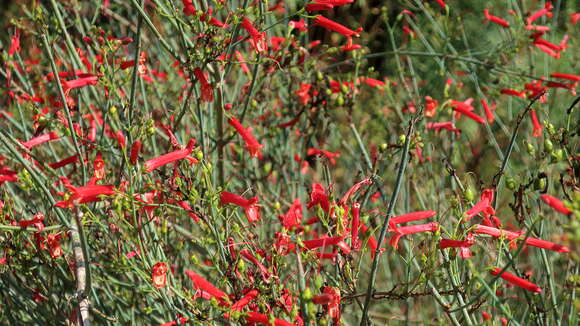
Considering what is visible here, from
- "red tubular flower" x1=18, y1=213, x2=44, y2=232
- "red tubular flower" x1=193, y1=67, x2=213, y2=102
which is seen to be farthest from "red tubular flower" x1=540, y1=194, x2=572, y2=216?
"red tubular flower" x1=18, y1=213, x2=44, y2=232

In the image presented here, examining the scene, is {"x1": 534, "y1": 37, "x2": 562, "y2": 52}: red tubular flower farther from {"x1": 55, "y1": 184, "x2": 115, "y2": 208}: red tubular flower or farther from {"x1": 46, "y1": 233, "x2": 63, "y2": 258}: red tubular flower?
{"x1": 46, "y1": 233, "x2": 63, "y2": 258}: red tubular flower

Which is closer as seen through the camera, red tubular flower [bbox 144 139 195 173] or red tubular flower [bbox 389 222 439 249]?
red tubular flower [bbox 389 222 439 249]

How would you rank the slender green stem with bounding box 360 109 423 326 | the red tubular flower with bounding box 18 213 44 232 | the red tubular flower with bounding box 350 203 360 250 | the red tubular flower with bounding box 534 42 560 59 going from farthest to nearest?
1. the red tubular flower with bounding box 534 42 560 59
2. the red tubular flower with bounding box 18 213 44 232
3. the red tubular flower with bounding box 350 203 360 250
4. the slender green stem with bounding box 360 109 423 326

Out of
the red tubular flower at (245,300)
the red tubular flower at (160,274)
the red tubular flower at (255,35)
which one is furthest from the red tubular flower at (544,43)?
the red tubular flower at (160,274)

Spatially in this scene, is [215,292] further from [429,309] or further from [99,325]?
[429,309]

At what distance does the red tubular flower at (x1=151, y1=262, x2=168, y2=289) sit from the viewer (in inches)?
82.7

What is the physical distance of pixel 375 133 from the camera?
555 cm

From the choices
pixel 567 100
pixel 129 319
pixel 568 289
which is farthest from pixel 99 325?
pixel 567 100

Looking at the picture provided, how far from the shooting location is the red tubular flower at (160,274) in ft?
6.89

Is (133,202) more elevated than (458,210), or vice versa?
(133,202)

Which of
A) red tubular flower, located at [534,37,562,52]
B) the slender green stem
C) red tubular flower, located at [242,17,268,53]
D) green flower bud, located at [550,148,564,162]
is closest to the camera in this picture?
the slender green stem

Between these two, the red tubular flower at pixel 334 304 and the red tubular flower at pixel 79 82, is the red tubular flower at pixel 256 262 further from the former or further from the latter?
the red tubular flower at pixel 79 82

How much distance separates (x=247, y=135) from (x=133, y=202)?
0.78 metres

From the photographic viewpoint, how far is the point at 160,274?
2.12 meters
